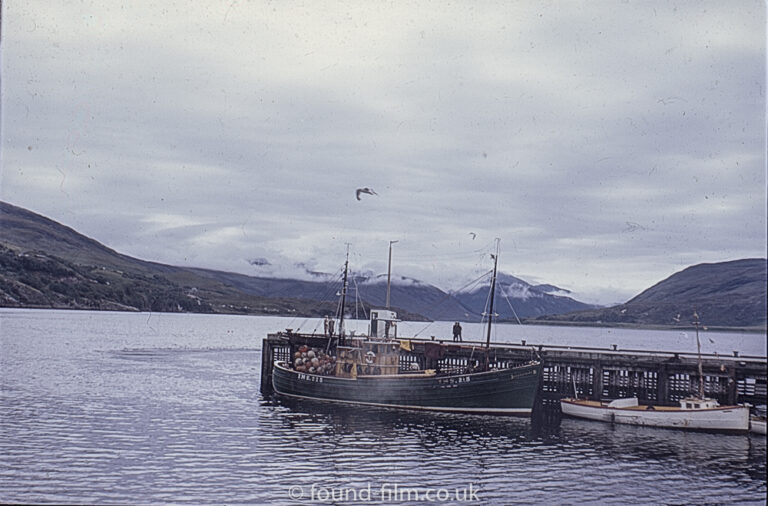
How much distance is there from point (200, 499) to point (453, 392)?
94.9 feet

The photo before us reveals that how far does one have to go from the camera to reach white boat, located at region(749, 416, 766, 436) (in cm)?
4388

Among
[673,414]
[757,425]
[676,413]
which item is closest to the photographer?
[757,425]

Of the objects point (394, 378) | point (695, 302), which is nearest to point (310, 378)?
point (394, 378)

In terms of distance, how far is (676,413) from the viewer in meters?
45.4

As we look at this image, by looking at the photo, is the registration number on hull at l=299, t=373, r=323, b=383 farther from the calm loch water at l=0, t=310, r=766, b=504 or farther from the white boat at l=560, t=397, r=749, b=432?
the white boat at l=560, t=397, r=749, b=432

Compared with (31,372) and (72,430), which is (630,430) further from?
(31,372)

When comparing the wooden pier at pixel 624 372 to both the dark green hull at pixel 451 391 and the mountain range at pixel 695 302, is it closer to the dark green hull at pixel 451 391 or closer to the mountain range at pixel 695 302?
the dark green hull at pixel 451 391

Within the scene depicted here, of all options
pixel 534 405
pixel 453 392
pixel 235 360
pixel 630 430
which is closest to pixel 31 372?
pixel 235 360

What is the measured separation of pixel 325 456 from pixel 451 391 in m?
19.5

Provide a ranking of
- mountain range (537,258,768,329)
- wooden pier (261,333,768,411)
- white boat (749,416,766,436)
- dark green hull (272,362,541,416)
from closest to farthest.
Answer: white boat (749,416,766,436), wooden pier (261,333,768,411), dark green hull (272,362,541,416), mountain range (537,258,768,329)

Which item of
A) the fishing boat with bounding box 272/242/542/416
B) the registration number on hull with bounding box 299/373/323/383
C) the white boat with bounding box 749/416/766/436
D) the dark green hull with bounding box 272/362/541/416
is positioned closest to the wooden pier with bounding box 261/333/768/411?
the fishing boat with bounding box 272/242/542/416

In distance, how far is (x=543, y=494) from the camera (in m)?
27.2

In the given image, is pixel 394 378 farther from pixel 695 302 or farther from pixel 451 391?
pixel 695 302

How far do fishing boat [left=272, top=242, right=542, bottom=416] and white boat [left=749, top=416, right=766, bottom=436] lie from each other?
47.0 ft
